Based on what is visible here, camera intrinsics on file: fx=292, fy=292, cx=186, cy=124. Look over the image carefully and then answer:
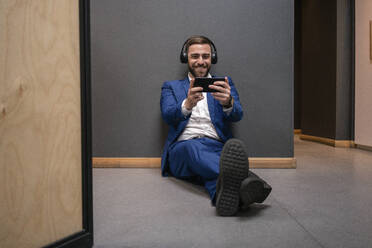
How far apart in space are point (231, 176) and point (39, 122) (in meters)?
0.67

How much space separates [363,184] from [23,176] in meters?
1.65

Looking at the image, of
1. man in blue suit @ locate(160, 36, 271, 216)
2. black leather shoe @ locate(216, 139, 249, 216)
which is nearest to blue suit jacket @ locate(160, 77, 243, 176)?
man in blue suit @ locate(160, 36, 271, 216)

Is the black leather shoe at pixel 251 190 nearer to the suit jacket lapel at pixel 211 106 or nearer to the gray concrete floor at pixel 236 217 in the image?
the gray concrete floor at pixel 236 217

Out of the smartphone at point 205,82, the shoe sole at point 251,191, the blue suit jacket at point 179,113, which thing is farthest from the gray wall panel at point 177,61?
the shoe sole at point 251,191

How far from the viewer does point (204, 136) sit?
5.74ft

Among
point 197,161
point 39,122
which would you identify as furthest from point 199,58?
point 39,122

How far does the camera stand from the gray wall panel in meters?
2.14

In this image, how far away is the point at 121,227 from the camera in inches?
39.5

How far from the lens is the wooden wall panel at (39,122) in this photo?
67 cm

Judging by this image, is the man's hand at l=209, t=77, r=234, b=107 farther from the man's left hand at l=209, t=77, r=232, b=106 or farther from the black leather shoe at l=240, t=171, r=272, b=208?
the black leather shoe at l=240, t=171, r=272, b=208

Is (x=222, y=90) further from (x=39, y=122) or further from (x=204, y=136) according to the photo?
(x=39, y=122)

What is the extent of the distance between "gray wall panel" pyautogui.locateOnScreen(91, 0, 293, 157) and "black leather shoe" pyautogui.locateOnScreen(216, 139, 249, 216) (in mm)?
1078

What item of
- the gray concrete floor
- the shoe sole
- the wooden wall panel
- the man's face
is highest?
the man's face

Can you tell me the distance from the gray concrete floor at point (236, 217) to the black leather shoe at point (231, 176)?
1.8 inches
